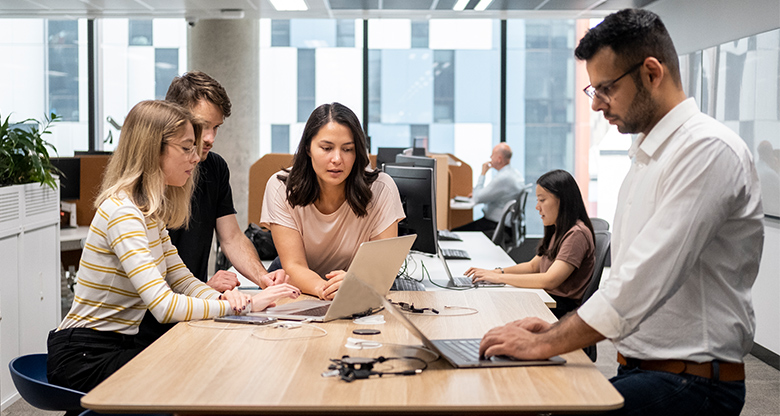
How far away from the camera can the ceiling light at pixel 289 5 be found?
6145mm

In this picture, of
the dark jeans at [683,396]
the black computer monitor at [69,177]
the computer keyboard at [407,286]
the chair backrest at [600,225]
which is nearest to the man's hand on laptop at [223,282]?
the computer keyboard at [407,286]

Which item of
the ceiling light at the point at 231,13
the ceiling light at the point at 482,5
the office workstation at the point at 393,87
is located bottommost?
the office workstation at the point at 393,87

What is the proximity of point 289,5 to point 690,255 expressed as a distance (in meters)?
5.61

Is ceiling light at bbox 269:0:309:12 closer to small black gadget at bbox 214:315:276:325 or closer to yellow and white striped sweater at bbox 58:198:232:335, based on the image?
yellow and white striped sweater at bbox 58:198:232:335

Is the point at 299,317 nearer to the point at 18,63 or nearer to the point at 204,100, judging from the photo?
the point at 204,100

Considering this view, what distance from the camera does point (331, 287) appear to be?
6.60 ft

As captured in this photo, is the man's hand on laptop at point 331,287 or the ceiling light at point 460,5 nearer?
the man's hand on laptop at point 331,287

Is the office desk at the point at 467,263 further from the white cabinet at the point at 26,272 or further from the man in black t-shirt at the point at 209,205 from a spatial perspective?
the white cabinet at the point at 26,272

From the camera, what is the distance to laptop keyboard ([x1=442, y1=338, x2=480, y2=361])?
1419mm

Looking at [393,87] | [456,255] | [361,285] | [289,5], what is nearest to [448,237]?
[456,255]

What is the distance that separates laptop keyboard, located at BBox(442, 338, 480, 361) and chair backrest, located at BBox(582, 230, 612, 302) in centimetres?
115

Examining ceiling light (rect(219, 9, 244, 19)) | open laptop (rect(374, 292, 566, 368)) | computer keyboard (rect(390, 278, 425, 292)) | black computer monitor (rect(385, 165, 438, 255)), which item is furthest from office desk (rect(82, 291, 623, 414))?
ceiling light (rect(219, 9, 244, 19))

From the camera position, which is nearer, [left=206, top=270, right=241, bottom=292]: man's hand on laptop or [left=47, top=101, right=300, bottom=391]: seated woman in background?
[left=47, top=101, right=300, bottom=391]: seated woman in background

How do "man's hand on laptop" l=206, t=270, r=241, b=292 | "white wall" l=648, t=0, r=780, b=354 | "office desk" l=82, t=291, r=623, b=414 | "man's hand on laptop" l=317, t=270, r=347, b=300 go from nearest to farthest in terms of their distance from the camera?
"office desk" l=82, t=291, r=623, b=414 < "man's hand on laptop" l=317, t=270, r=347, b=300 < "man's hand on laptop" l=206, t=270, r=241, b=292 < "white wall" l=648, t=0, r=780, b=354
